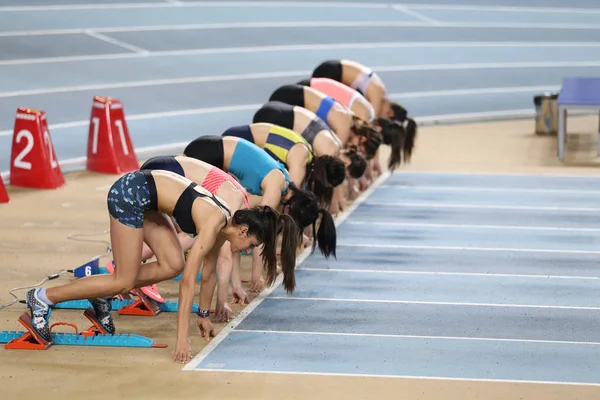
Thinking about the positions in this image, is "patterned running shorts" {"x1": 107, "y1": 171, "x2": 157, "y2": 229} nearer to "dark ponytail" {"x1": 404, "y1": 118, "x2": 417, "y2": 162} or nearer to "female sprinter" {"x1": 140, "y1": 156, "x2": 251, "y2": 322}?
"female sprinter" {"x1": 140, "y1": 156, "x2": 251, "y2": 322}

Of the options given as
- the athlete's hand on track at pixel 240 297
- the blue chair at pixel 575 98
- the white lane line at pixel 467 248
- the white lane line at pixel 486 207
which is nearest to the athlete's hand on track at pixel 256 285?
the athlete's hand on track at pixel 240 297

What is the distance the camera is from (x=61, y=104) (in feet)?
44.4

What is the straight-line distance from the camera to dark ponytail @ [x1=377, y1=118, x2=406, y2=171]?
32.7ft

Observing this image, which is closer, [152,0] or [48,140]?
[48,140]

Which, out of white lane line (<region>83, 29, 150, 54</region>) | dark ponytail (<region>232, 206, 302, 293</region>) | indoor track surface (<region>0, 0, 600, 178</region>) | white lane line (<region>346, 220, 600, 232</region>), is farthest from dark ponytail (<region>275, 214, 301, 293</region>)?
white lane line (<region>83, 29, 150, 54</region>)

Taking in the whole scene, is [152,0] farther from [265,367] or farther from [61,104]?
[265,367]

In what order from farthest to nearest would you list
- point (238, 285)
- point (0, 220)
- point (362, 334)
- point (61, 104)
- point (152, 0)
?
point (152, 0) → point (61, 104) → point (0, 220) → point (238, 285) → point (362, 334)

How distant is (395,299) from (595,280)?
58.0 inches

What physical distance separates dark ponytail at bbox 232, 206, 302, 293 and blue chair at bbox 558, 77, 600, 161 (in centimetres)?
680

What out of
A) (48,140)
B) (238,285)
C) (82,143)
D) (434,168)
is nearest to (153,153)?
(82,143)

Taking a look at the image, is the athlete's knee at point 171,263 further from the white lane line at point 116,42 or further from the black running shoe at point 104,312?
the white lane line at point 116,42

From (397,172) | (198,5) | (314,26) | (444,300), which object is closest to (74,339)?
(444,300)

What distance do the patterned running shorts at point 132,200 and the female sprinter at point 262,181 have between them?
3.84 feet

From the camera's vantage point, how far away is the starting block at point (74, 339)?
6.07 m
